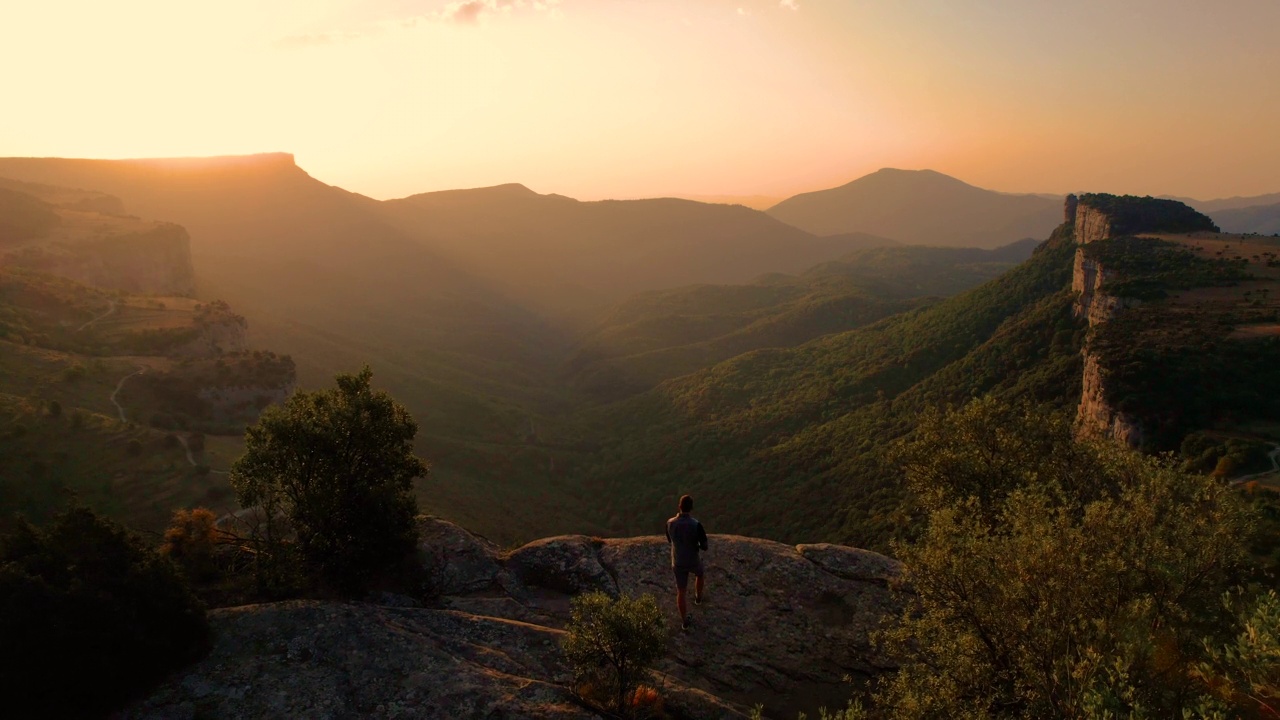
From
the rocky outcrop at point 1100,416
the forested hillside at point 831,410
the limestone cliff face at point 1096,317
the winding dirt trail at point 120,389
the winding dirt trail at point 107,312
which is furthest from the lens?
the winding dirt trail at point 107,312

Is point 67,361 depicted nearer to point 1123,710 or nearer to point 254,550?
point 254,550

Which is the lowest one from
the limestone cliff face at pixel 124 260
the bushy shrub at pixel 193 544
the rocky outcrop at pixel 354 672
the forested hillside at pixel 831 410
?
the forested hillside at pixel 831 410

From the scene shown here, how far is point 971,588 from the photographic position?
11.1 m

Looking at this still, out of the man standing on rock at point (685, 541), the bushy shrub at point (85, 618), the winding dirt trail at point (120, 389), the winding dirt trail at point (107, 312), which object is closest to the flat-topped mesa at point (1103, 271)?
the man standing on rock at point (685, 541)

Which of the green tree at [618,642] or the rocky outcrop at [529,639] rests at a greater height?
the green tree at [618,642]

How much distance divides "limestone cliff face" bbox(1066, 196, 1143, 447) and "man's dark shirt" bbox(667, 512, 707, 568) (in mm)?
20989

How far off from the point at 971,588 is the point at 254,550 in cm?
A: 1757

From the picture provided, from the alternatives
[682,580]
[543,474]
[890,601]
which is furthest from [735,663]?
[543,474]

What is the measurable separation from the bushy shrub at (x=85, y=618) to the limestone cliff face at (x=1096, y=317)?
106 feet

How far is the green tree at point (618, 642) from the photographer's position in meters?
11.3

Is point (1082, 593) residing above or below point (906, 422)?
above

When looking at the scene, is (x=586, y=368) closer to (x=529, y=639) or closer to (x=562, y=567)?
(x=562, y=567)

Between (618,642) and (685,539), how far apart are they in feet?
14.2

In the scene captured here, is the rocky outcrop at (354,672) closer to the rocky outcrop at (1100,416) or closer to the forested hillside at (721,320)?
the rocky outcrop at (1100,416)
